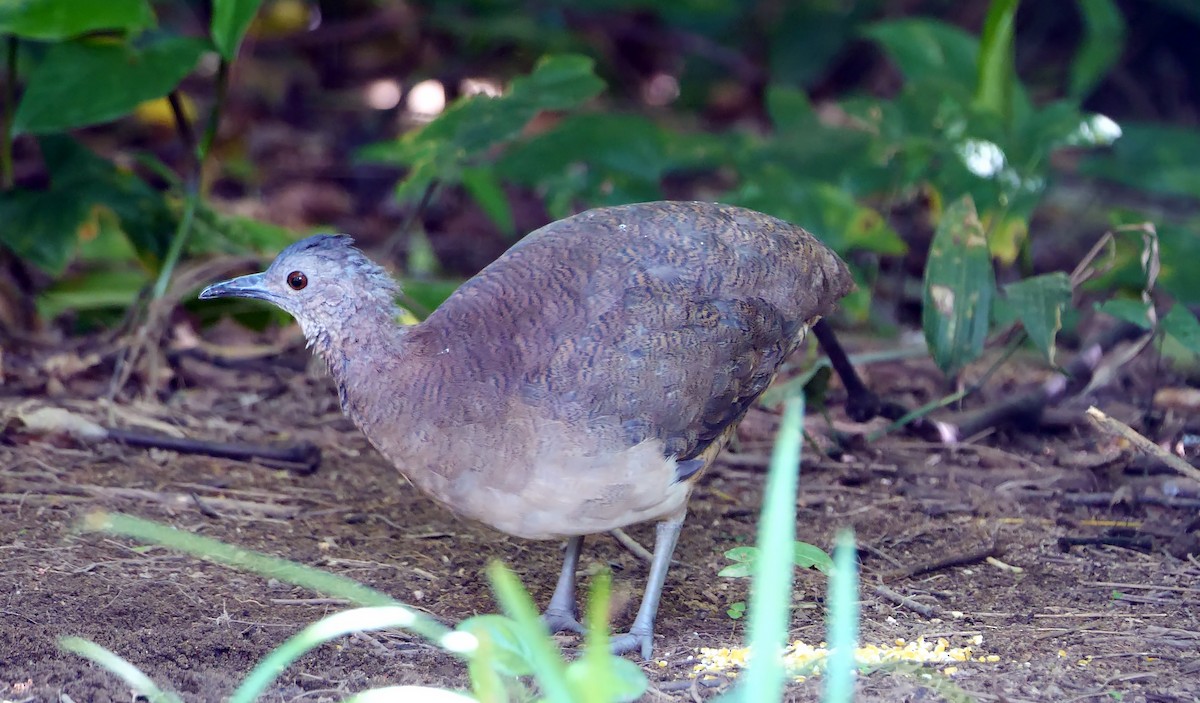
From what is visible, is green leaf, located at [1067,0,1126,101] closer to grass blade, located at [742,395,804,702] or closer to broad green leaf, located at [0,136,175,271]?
broad green leaf, located at [0,136,175,271]

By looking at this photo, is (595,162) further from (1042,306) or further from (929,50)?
(1042,306)

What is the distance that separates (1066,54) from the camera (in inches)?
343

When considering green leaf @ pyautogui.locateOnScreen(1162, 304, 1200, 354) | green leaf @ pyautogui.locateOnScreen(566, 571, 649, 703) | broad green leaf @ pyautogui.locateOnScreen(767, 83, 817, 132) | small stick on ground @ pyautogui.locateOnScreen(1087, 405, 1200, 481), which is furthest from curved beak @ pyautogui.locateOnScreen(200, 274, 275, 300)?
broad green leaf @ pyautogui.locateOnScreen(767, 83, 817, 132)

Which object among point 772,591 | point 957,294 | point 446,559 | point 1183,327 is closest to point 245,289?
point 446,559

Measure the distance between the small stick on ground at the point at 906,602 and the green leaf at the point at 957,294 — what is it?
1.01 meters

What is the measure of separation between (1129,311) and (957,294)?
1.79 ft

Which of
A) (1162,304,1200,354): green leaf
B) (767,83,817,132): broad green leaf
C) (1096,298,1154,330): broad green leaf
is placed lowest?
(1162,304,1200,354): green leaf

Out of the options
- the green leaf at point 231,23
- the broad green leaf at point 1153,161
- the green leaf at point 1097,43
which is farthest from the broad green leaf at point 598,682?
the green leaf at point 1097,43

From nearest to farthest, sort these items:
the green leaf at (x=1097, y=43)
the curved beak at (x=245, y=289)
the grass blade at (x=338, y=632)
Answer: the grass blade at (x=338, y=632) → the curved beak at (x=245, y=289) → the green leaf at (x=1097, y=43)

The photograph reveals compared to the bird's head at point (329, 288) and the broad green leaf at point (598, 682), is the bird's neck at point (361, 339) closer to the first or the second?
the bird's head at point (329, 288)

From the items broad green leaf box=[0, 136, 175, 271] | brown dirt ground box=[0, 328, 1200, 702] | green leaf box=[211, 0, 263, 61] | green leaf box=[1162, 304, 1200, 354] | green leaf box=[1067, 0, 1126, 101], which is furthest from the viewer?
green leaf box=[1067, 0, 1126, 101]

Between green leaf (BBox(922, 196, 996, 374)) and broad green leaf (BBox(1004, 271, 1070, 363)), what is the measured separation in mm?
129

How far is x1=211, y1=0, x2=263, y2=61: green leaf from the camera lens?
473 cm

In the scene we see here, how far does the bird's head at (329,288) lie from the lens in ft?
11.1
